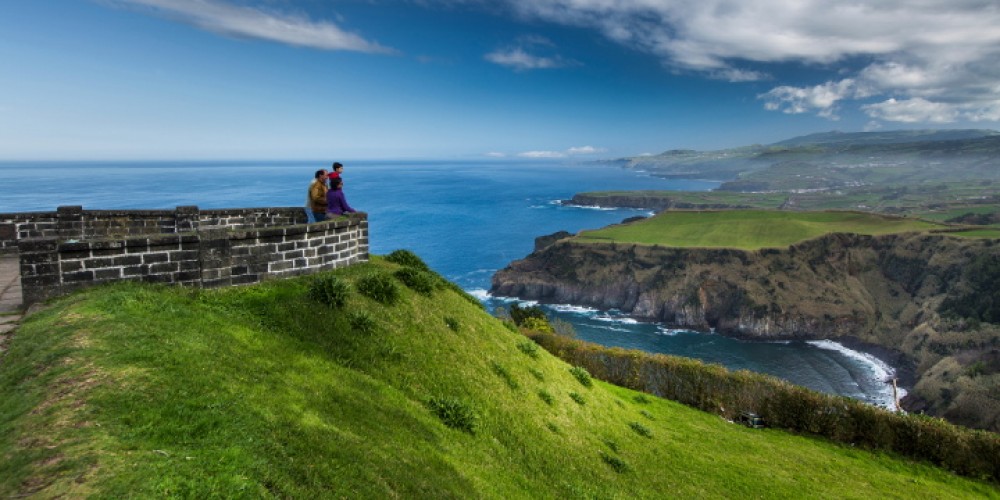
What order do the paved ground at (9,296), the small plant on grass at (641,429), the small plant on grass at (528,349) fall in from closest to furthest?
the paved ground at (9,296) → the small plant on grass at (528,349) → the small plant on grass at (641,429)

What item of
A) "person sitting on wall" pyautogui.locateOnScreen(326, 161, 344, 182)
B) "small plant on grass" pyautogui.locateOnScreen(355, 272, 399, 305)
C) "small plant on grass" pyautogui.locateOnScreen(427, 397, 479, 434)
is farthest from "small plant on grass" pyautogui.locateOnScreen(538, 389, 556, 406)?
"person sitting on wall" pyautogui.locateOnScreen(326, 161, 344, 182)

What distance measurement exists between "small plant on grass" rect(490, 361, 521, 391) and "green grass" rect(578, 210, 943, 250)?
12214 centimetres

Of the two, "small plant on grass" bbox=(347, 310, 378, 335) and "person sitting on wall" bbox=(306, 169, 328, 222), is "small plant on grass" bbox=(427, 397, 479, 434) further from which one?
"person sitting on wall" bbox=(306, 169, 328, 222)

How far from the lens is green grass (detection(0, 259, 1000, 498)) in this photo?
245 inches

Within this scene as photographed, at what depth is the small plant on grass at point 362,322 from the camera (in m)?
12.5

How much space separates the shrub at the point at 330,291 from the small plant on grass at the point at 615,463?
8787 millimetres

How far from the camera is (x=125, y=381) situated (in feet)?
25.1

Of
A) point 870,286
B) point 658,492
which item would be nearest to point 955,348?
point 870,286

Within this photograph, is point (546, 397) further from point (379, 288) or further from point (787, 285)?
point (787, 285)

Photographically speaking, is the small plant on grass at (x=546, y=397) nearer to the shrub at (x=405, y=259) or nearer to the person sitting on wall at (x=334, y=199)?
the shrub at (x=405, y=259)

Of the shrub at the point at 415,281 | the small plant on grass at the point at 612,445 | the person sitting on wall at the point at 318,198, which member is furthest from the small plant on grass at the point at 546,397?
the person sitting on wall at the point at 318,198

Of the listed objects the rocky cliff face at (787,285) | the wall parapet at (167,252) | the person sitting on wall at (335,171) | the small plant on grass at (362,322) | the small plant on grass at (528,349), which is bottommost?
the rocky cliff face at (787,285)

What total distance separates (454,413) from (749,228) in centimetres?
15187

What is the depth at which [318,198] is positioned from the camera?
17.6 m
